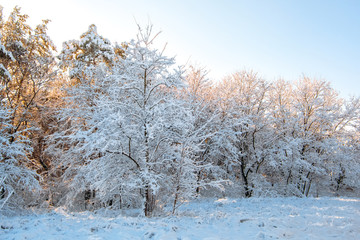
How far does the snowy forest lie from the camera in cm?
962

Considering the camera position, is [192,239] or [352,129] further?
[352,129]

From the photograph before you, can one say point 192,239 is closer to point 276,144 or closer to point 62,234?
point 62,234

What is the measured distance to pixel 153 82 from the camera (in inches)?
424

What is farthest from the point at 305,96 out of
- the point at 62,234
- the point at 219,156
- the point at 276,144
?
the point at 62,234

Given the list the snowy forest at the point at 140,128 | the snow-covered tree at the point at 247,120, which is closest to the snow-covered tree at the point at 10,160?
the snowy forest at the point at 140,128

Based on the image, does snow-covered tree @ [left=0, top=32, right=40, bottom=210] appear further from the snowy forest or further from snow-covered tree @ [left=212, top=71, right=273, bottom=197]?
snow-covered tree @ [left=212, top=71, right=273, bottom=197]

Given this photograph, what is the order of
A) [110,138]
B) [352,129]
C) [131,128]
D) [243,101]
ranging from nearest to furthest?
[110,138]
[131,128]
[243,101]
[352,129]

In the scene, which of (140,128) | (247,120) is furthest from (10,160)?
(247,120)

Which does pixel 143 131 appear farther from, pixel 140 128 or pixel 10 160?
pixel 10 160

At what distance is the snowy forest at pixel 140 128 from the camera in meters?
9.62

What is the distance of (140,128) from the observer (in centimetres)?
968

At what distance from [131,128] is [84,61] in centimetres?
965

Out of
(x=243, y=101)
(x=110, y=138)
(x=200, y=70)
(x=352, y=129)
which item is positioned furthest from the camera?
(x=352, y=129)

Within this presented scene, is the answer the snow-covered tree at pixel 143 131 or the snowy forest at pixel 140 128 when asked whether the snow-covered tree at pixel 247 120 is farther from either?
the snow-covered tree at pixel 143 131
